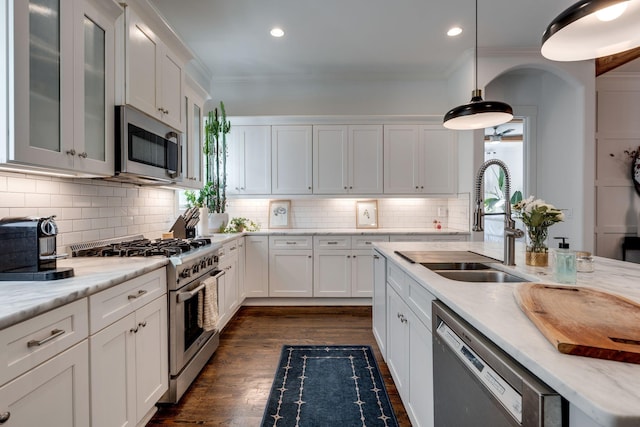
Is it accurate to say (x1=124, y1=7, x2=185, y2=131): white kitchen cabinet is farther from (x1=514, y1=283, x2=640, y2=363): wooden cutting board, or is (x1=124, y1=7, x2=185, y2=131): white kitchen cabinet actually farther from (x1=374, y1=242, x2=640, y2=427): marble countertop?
(x1=514, y1=283, x2=640, y2=363): wooden cutting board

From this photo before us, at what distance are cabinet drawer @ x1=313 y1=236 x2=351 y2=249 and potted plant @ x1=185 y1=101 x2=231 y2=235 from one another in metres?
1.15

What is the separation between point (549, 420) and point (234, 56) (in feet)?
13.6

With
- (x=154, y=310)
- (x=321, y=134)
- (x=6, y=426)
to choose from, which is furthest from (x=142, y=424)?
(x=321, y=134)

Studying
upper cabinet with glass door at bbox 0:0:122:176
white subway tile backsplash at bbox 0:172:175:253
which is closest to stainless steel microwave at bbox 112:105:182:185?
upper cabinet with glass door at bbox 0:0:122:176

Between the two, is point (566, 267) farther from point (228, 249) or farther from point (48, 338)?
point (228, 249)

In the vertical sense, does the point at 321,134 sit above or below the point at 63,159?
above

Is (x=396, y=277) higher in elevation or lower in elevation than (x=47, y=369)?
higher

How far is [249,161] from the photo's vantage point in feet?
13.7

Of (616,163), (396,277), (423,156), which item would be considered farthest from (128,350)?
(616,163)

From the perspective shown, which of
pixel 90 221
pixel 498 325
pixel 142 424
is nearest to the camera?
pixel 498 325

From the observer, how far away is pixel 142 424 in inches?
68.9

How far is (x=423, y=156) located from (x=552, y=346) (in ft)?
12.0

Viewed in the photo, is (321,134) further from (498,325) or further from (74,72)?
(498,325)

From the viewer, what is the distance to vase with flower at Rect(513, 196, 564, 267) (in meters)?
1.66
